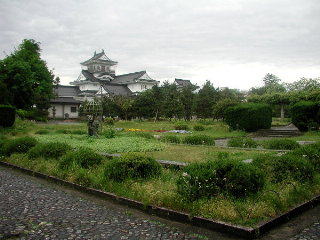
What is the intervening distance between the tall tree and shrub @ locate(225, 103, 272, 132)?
67.0ft

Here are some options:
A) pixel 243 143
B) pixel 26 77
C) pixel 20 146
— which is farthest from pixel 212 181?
pixel 26 77

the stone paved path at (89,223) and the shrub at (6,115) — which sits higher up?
the shrub at (6,115)

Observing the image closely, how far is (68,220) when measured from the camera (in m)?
5.36

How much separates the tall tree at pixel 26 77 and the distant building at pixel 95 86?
8340 mm

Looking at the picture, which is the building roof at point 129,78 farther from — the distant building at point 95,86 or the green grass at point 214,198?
the green grass at point 214,198

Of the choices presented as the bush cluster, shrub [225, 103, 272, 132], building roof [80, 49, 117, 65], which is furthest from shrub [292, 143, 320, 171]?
building roof [80, 49, 117, 65]

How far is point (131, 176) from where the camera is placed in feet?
23.5

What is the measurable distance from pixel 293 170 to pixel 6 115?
75.4 ft

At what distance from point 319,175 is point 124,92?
55.7 metres

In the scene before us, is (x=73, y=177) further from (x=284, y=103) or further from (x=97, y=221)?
(x=284, y=103)

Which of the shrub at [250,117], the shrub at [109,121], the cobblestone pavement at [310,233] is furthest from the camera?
the shrub at [109,121]

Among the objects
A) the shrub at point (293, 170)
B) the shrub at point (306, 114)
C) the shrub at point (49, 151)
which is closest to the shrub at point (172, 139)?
the shrub at point (49, 151)

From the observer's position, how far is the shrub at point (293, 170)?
670cm

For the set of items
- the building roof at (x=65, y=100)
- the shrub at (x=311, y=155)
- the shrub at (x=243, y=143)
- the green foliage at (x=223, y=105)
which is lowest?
the shrub at (x=243, y=143)
